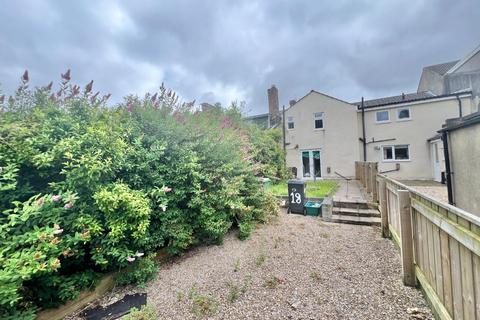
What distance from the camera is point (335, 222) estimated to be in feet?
19.2

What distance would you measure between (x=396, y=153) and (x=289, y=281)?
14.5 m

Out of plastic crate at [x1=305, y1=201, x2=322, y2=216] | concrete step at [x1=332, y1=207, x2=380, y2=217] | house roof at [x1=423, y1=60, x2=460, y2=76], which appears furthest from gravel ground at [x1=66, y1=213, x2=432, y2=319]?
house roof at [x1=423, y1=60, x2=460, y2=76]

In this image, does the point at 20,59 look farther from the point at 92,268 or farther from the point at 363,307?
the point at 363,307

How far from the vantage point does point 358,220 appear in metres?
5.62

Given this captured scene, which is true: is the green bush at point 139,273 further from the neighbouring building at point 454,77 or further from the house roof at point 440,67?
the house roof at point 440,67

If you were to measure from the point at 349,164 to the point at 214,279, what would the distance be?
13646 mm

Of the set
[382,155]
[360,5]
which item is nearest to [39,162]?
[360,5]

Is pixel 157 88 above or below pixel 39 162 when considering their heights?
above

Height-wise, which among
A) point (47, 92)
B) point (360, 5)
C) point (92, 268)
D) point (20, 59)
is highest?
point (360, 5)

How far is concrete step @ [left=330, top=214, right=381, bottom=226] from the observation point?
5.43 m

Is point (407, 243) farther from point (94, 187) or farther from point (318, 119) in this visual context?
point (318, 119)

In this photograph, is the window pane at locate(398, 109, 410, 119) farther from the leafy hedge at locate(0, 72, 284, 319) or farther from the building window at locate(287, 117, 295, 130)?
the leafy hedge at locate(0, 72, 284, 319)

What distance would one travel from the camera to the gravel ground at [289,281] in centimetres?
254

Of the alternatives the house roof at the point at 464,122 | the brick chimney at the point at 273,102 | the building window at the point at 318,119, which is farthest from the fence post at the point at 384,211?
the brick chimney at the point at 273,102
